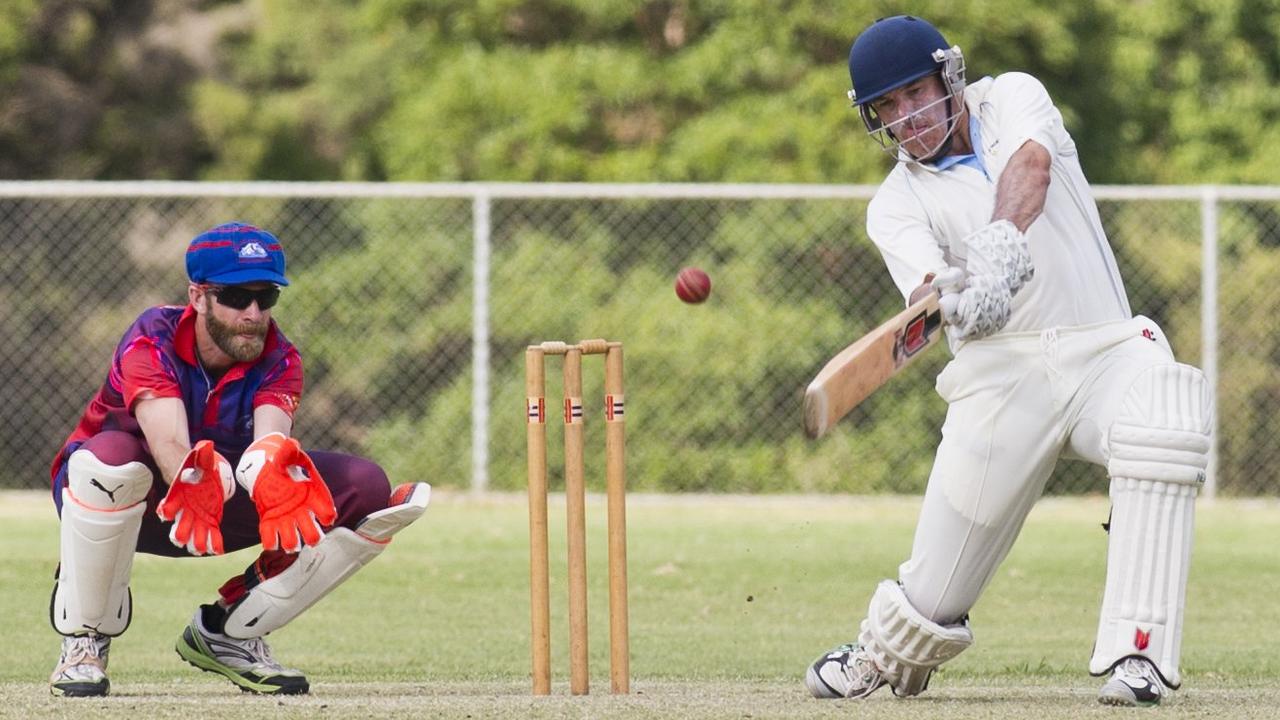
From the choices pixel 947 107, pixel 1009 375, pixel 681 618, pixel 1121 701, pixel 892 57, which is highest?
pixel 892 57

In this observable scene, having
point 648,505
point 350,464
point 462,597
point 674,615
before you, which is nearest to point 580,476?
point 350,464

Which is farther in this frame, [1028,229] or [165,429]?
[165,429]

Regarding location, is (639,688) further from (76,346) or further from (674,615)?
(76,346)

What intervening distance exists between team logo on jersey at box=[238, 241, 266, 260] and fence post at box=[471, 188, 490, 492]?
237 inches

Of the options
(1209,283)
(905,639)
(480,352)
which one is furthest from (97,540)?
(1209,283)

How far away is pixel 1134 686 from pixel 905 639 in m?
0.60

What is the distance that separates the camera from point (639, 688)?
479 cm

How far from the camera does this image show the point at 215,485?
4406mm

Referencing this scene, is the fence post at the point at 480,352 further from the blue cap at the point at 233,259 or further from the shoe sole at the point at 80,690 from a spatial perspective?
the shoe sole at the point at 80,690

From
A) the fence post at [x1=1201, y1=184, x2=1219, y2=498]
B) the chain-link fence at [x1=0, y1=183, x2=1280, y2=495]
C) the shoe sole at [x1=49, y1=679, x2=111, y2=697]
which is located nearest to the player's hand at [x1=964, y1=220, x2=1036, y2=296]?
the shoe sole at [x1=49, y1=679, x2=111, y2=697]

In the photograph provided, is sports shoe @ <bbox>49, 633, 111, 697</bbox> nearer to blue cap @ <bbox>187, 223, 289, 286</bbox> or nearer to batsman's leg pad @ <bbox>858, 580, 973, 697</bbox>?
blue cap @ <bbox>187, 223, 289, 286</bbox>

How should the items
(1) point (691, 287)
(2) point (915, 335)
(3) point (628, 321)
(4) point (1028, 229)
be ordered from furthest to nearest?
(3) point (628, 321)
(1) point (691, 287)
(4) point (1028, 229)
(2) point (915, 335)

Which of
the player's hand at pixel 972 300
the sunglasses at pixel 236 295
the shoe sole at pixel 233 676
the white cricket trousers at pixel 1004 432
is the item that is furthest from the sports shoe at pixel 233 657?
the player's hand at pixel 972 300

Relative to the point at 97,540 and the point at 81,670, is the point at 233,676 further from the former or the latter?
the point at 97,540
